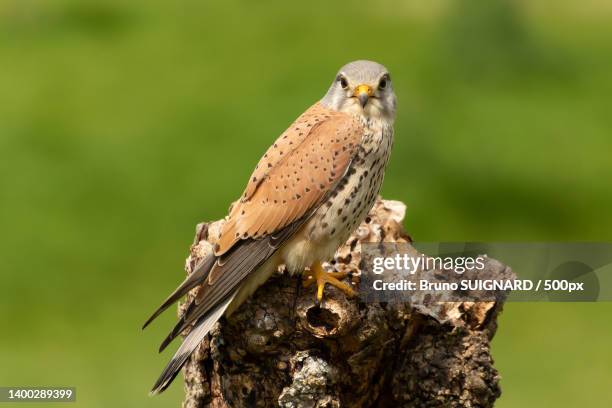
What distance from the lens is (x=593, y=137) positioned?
13.4 metres

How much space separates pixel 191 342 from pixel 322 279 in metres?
0.63

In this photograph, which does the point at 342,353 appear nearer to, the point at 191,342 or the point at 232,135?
the point at 191,342

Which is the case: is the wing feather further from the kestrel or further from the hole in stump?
the hole in stump

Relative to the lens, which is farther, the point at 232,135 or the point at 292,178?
Result: the point at 232,135

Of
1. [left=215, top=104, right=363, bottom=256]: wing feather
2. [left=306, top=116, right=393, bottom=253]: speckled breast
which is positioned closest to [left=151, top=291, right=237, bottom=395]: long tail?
[left=215, top=104, right=363, bottom=256]: wing feather

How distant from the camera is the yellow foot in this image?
5445 millimetres

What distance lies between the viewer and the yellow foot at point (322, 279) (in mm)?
5445

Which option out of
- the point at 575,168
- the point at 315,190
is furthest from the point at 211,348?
the point at 575,168

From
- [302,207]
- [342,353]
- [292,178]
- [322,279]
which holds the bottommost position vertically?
[342,353]

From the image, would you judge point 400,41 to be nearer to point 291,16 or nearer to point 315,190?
point 291,16

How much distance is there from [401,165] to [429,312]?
6351 mm

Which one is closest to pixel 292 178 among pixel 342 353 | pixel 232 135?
pixel 342 353

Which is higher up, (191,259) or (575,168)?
(575,168)

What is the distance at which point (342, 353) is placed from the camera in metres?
5.50
